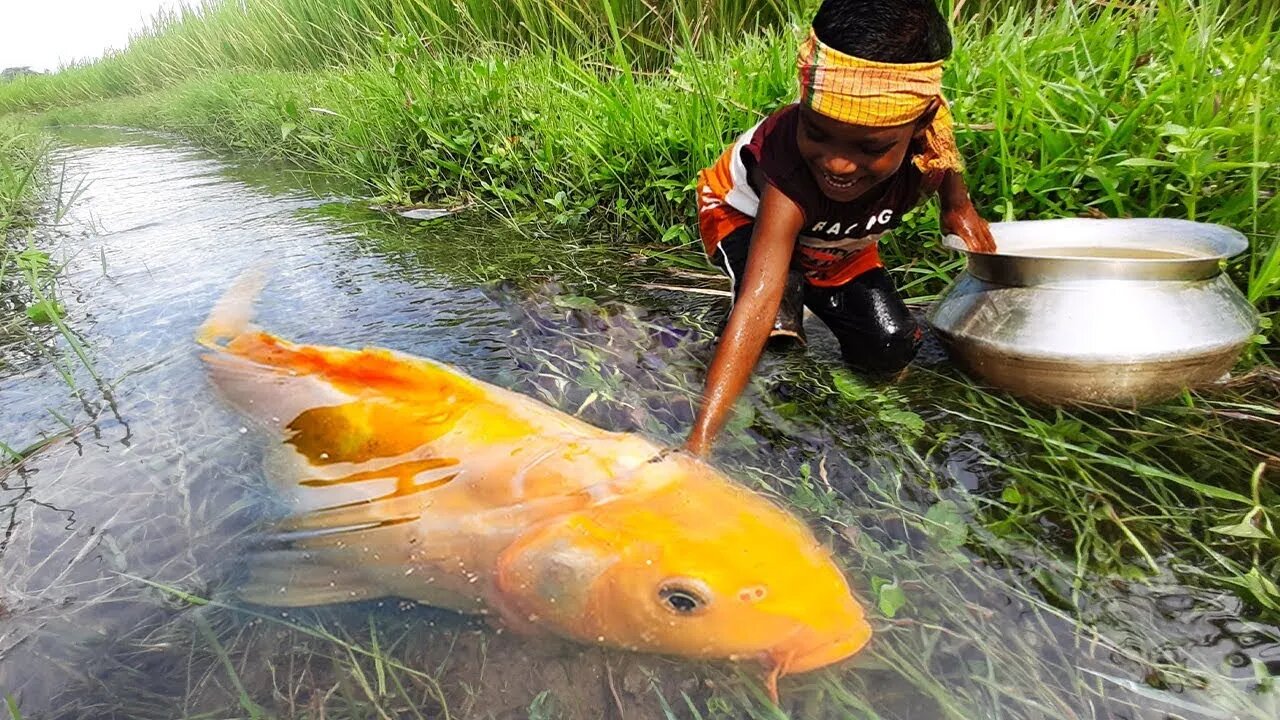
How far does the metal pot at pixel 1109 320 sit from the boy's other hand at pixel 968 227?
0.09m

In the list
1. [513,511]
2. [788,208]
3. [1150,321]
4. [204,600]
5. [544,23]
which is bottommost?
[204,600]

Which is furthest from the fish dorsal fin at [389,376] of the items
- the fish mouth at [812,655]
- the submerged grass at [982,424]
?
the fish mouth at [812,655]

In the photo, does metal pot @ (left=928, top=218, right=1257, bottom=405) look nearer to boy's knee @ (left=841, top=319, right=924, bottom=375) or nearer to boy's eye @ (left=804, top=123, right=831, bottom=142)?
boy's knee @ (left=841, top=319, right=924, bottom=375)

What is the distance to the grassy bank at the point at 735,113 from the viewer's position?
2.05 meters

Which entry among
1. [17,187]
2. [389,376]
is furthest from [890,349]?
[17,187]

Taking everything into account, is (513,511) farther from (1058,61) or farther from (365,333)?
(1058,61)

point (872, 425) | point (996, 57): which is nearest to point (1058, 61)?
point (996, 57)

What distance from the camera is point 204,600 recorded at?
1272 millimetres

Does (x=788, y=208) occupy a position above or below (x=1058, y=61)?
below

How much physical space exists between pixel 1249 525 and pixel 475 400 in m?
1.50

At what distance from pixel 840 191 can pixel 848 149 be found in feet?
0.49

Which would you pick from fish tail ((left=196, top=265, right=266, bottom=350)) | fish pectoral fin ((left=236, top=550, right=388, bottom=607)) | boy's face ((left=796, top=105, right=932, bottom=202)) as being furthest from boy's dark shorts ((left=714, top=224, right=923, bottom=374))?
fish tail ((left=196, top=265, right=266, bottom=350))

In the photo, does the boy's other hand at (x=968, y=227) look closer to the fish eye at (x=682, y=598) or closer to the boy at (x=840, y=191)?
the boy at (x=840, y=191)

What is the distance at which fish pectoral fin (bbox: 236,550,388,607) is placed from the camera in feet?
4.02
